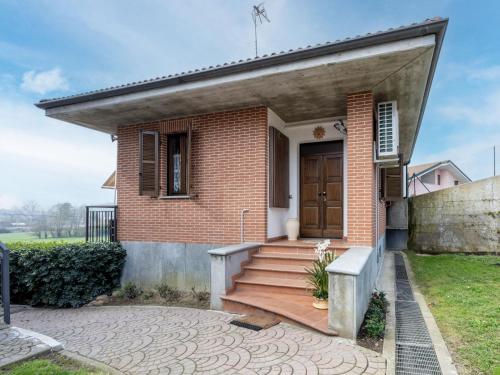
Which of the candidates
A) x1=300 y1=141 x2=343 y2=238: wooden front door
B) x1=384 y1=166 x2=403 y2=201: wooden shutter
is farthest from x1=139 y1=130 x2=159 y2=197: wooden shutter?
x1=384 y1=166 x2=403 y2=201: wooden shutter

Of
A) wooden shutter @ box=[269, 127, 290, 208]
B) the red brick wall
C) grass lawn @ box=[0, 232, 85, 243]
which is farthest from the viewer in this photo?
grass lawn @ box=[0, 232, 85, 243]

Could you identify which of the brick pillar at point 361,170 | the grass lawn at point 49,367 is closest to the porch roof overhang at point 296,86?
the brick pillar at point 361,170

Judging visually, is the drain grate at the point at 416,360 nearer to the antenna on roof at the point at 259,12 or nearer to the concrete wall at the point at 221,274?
the concrete wall at the point at 221,274

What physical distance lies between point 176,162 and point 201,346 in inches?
195

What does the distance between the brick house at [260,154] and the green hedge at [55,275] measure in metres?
1.08

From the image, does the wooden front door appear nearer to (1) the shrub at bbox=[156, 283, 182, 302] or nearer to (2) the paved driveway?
(1) the shrub at bbox=[156, 283, 182, 302]

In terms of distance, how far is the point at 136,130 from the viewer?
8297 mm

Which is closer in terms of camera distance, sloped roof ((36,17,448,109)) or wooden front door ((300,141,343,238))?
sloped roof ((36,17,448,109))

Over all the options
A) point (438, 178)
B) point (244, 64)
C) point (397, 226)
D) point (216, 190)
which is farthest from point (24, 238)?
point (438, 178)

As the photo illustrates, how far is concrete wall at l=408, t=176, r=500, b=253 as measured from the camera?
11375 mm

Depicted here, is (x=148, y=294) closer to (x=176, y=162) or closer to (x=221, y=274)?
(x=221, y=274)

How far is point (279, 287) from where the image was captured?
5.66 metres

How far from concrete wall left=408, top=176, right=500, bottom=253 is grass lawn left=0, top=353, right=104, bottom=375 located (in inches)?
511

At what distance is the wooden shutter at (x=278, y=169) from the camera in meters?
7.19
